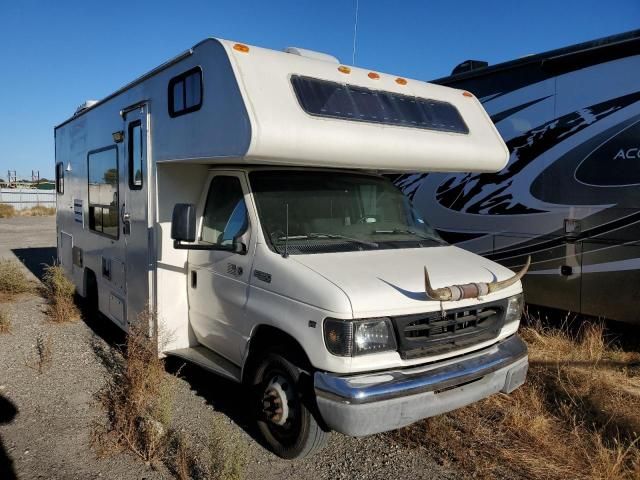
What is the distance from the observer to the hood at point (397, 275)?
10.6 feet

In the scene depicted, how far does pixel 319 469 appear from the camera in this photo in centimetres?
363

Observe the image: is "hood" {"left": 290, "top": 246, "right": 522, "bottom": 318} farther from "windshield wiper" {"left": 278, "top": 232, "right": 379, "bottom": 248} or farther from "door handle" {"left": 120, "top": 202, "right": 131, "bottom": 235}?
"door handle" {"left": 120, "top": 202, "right": 131, "bottom": 235}

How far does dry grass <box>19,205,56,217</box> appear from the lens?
35.9 m

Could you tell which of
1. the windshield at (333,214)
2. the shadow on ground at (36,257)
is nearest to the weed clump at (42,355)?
the windshield at (333,214)

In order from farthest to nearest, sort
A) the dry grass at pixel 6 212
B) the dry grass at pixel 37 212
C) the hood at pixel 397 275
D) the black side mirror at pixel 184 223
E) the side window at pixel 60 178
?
1. the dry grass at pixel 37 212
2. the dry grass at pixel 6 212
3. the side window at pixel 60 178
4. the black side mirror at pixel 184 223
5. the hood at pixel 397 275

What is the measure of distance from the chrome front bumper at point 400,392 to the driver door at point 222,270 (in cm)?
109

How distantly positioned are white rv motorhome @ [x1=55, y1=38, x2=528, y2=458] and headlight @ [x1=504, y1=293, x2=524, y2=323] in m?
0.02

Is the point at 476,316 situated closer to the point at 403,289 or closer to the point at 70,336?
the point at 403,289

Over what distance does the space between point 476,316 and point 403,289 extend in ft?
2.20

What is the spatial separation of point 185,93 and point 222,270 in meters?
1.47

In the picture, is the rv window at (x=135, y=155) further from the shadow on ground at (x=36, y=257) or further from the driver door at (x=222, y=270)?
the shadow on ground at (x=36, y=257)

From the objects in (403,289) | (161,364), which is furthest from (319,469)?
(161,364)

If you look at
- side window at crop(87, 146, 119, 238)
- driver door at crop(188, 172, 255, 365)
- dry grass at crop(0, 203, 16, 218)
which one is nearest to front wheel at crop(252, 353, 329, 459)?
driver door at crop(188, 172, 255, 365)

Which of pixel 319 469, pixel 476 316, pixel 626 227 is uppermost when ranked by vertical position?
pixel 626 227
